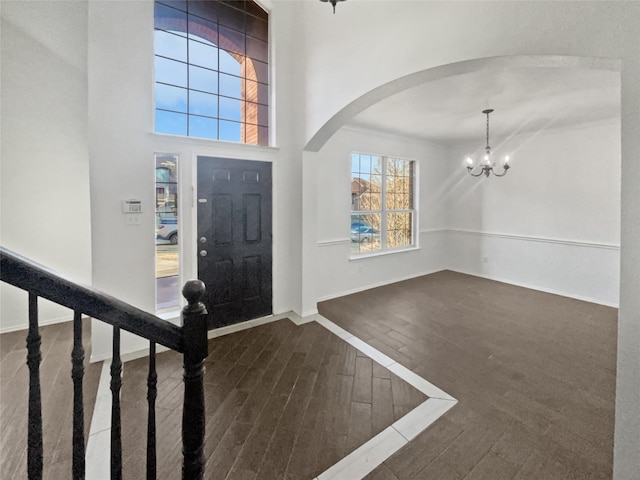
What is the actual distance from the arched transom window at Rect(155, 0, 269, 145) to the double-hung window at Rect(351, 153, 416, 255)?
6.50 feet

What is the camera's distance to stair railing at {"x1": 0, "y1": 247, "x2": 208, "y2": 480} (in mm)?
715

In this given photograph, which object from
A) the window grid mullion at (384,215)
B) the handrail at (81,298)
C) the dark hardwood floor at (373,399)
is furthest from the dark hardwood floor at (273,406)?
the window grid mullion at (384,215)

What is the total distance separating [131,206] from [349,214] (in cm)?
305

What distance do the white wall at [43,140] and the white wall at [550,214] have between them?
637 centimetres

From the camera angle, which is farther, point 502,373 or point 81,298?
point 502,373

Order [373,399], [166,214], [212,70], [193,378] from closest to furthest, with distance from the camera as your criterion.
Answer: [193,378]
[373,399]
[166,214]
[212,70]

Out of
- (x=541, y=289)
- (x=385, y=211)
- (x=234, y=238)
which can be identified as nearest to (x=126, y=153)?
(x=234, y=238)

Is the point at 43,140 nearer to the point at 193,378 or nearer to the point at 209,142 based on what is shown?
the point at 209,142

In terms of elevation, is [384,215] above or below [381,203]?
below

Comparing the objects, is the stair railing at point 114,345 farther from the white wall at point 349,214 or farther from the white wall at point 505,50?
the white wall at point 349,214

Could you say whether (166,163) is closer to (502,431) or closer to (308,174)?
(308,174)

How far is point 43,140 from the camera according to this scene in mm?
3336

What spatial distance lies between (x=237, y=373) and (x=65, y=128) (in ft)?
11.5

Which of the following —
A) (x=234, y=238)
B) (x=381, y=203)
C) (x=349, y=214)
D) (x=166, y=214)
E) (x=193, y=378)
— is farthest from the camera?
(x=381, y=203)
